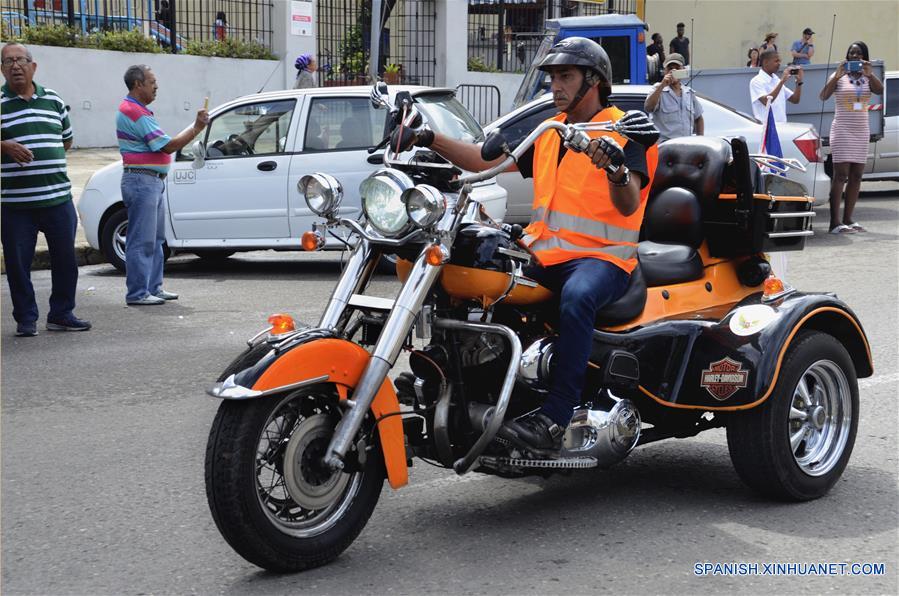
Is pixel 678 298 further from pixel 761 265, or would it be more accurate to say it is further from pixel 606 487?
pixel 606 487

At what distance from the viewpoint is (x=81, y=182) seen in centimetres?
1620

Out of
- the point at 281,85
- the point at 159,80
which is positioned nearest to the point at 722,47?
the point at 281,85

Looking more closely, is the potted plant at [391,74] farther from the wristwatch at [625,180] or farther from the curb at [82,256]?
the wristwatch at [625,180]

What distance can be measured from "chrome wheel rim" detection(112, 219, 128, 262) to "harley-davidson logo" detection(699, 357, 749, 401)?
820 centimetres

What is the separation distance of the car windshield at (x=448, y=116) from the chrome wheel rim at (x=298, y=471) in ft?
22.8

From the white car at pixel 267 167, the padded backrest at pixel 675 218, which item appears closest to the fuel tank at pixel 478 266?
the padded backrest at pixel 675 218

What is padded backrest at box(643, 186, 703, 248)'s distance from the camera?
5164 mm

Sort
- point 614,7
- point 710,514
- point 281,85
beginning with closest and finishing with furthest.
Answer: point 710,514 → point 281,85 → point 614,7

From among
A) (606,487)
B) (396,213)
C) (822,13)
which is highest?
(822,13)

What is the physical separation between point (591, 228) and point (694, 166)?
0.82 m

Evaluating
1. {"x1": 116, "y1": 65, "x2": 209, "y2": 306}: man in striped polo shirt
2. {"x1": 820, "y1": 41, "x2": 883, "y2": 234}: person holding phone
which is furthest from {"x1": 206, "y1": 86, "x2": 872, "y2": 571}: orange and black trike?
{"x1": 820, "y1": 41, "x2": 883, "y2": 234}: person holding phone

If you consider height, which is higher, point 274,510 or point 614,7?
point 614,7

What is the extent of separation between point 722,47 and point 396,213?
1266 inches

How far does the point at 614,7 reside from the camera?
3250 centimetres
